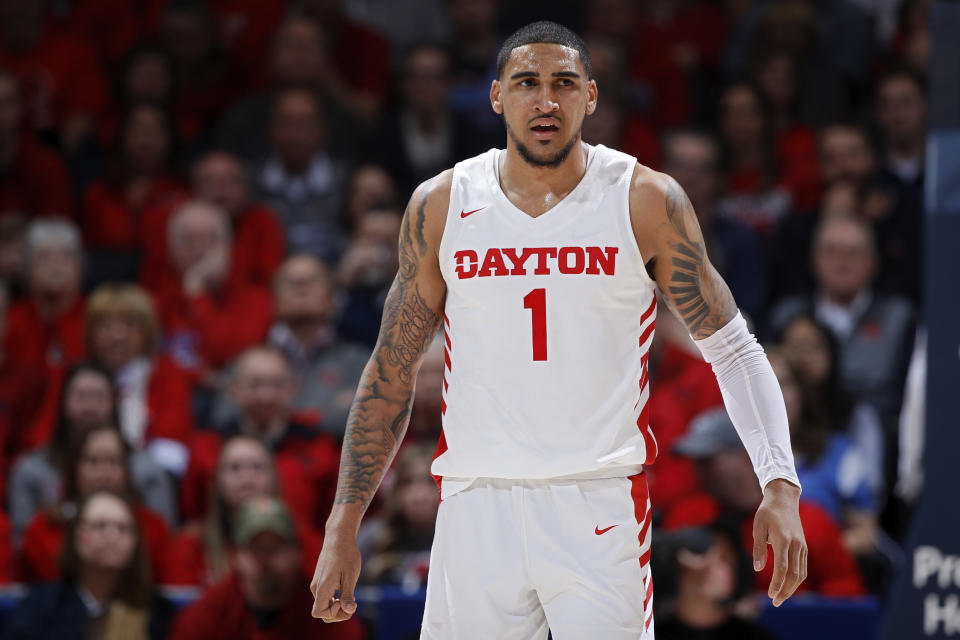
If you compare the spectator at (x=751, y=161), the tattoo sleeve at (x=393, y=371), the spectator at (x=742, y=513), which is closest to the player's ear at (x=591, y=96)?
the tattoo sleeve at (x=393, y=371)

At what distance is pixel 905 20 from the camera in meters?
9.38

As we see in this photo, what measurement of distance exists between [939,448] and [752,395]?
1.33m

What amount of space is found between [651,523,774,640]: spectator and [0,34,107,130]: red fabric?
5680 mm

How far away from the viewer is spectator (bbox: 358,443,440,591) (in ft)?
20.9

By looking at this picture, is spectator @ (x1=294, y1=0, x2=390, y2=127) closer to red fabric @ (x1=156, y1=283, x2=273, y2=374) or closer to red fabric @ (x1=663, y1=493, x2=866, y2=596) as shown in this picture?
red fabric @ (x1=156, y1=283, x2=273, y2=374)

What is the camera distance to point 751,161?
Result: 8859 mm

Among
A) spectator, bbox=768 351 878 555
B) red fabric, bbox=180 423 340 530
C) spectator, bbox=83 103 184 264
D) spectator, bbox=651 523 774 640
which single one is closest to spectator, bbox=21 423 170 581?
red fabric, bbox=180 423 340 530

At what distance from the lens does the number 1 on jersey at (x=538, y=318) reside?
376 centimetres

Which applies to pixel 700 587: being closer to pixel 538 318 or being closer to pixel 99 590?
pixel 538 318

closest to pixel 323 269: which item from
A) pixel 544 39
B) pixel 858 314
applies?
pixel 858 314

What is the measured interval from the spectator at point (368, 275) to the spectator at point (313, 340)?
0.38 ft

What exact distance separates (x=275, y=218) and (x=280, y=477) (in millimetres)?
2250

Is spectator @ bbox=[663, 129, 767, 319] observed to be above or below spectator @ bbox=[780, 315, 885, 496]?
above

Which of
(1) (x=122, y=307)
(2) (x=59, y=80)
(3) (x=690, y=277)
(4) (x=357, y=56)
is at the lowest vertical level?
(3) (x=690, y=277)
